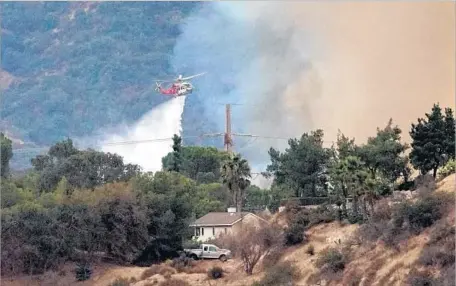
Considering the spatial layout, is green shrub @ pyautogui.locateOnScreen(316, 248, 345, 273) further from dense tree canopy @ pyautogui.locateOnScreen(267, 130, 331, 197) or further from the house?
the house

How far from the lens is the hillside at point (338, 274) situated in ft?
188

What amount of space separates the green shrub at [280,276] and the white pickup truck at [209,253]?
451 inches

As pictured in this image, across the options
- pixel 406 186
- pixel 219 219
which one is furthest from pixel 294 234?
pixel 219 219

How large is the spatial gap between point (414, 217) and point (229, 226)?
3014 centimetres

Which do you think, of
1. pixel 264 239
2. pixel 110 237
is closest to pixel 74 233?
pixel 110 237

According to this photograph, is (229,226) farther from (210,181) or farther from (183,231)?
(210,181)

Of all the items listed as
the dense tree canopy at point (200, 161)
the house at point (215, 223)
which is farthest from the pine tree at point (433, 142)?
the dense tree canopy at point (200, 161)

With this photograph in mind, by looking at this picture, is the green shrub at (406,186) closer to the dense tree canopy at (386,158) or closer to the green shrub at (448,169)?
the dense tree canopy at (386,158)

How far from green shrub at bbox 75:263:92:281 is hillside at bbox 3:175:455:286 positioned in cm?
48

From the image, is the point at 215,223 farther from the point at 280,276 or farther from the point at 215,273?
the point at 280,276

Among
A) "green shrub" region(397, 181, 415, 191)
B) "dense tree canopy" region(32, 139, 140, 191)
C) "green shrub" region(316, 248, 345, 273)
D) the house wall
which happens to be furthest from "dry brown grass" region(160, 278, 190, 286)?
"dense tree canopy" region(32, 139, 140, 191)

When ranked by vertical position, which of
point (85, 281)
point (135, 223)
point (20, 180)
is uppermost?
point (20, 180)

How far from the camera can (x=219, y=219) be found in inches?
3590

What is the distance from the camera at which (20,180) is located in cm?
9588
